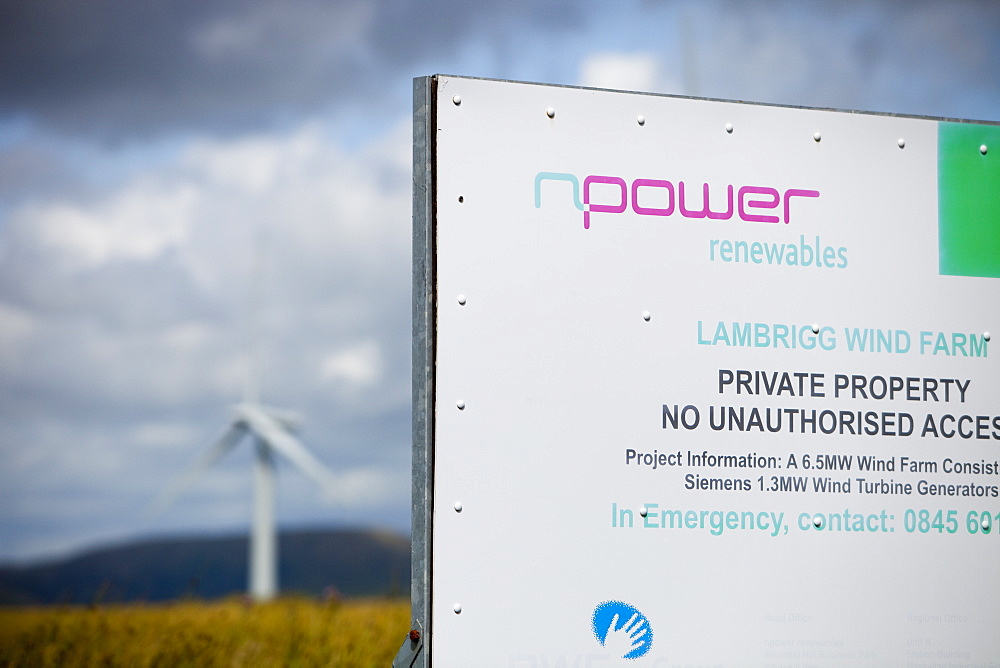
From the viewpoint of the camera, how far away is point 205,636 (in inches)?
341

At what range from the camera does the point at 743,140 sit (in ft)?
16.8

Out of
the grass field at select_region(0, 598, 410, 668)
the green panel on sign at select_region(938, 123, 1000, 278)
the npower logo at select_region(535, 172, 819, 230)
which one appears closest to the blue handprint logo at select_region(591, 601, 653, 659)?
the npower logo at select_region(535, 172, 819, 230)

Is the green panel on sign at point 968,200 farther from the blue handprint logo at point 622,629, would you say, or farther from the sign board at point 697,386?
the blue handprint logo at point 622,629

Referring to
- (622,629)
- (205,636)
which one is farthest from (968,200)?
(205,636)

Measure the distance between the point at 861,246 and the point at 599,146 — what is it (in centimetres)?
138

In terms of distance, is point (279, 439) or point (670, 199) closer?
point (670, 199)

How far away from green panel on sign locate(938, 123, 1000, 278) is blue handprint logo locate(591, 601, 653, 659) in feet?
7.55

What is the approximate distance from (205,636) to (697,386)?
546 centimetres

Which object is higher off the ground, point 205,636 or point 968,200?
point 968,200

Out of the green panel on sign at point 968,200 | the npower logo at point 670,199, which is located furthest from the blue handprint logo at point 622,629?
the green panel on sign at point 968,200

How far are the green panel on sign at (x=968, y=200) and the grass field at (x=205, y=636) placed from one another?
543 cm

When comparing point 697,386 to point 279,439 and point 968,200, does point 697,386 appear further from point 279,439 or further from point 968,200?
point 279,439

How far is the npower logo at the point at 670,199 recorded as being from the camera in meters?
4.86

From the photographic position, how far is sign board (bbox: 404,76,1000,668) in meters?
4.61
